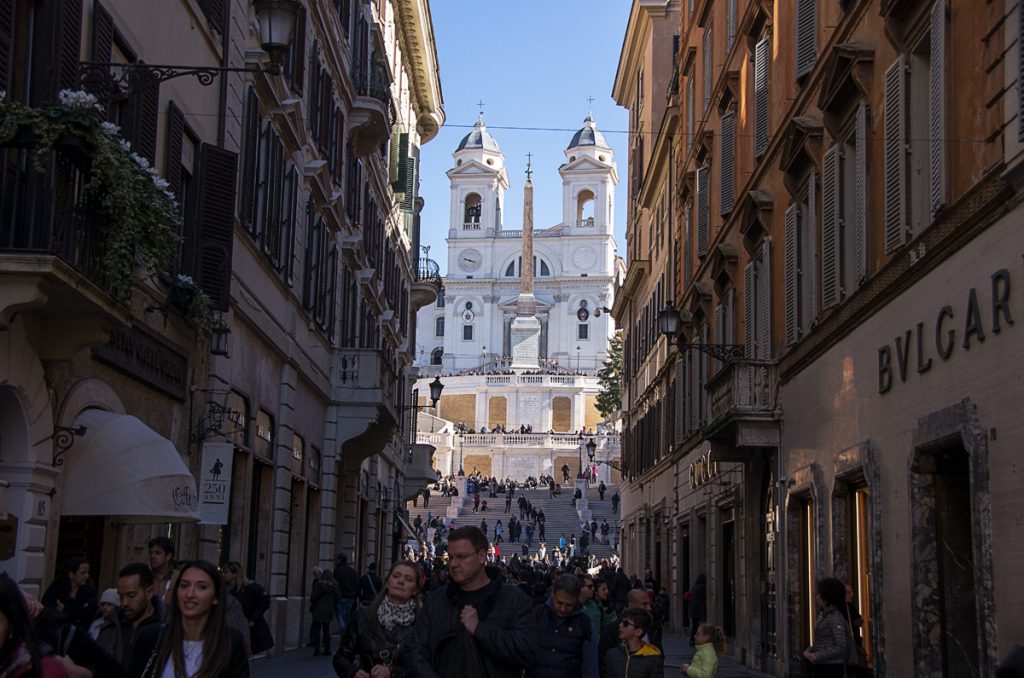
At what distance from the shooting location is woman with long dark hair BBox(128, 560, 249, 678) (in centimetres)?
577

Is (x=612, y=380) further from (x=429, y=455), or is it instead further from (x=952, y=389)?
(x=952, y=389)

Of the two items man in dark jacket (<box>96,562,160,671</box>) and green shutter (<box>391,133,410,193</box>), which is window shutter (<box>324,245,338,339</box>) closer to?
green shutter (<box>391,133,410,193</box>)

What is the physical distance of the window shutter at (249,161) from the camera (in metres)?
19.0

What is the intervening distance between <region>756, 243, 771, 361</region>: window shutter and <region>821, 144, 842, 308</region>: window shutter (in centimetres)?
339

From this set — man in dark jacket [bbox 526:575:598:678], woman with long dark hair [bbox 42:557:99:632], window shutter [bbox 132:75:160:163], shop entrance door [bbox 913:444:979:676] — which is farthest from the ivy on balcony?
shop entrance door [bbox 913:444:979:676]

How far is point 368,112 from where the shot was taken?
2925 centimetres

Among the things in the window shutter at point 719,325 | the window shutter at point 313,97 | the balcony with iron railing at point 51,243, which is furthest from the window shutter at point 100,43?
the window shutter at point 719,325

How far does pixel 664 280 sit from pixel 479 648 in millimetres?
30921

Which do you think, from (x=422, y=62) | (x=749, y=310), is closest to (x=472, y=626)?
(x=749, y=310)

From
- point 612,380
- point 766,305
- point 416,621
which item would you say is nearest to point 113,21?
point 416,621

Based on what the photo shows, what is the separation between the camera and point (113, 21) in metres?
13.5

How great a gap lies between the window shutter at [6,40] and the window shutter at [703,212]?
18.2 meters

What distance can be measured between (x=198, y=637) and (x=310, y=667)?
1555cm

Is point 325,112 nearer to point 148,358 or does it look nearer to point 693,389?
point 693,389
